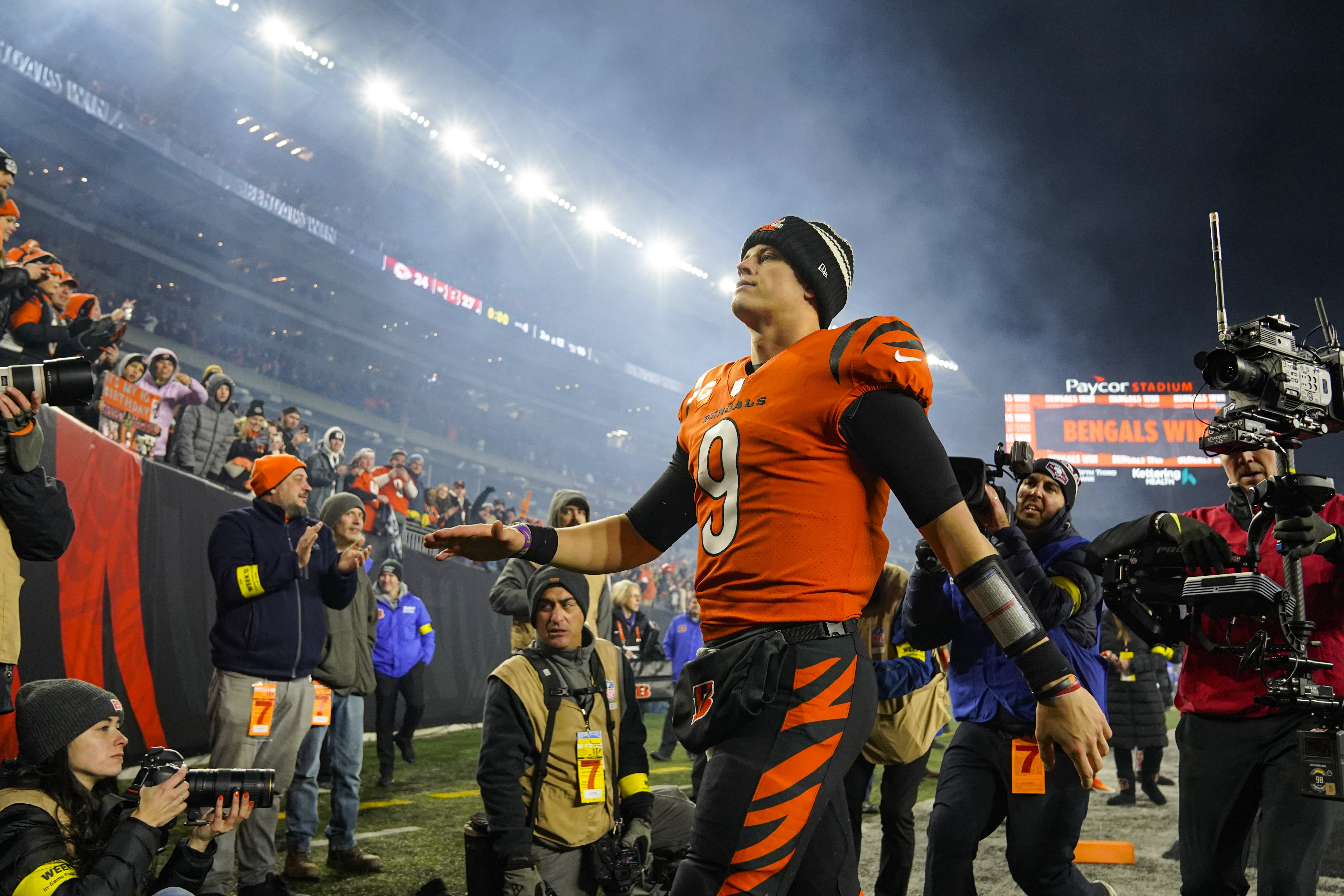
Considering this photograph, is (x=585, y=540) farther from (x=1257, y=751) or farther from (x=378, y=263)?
(x=378, y=263)

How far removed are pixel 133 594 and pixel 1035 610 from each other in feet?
20.8

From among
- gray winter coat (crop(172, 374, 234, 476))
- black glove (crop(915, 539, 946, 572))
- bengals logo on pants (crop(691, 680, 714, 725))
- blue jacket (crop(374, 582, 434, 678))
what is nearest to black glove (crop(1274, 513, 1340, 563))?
black glove (crop(915, 539, 946, 572))

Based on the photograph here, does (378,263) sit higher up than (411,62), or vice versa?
(411,62)

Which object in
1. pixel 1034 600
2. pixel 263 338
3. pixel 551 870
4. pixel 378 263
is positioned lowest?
pixel 551 870

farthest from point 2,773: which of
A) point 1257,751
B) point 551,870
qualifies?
point 1257,751

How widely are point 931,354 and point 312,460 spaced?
1499 inches

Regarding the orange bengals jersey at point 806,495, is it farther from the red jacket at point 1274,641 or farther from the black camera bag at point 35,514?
the black camera bag at point 35,514

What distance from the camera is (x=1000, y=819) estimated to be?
3.33 m

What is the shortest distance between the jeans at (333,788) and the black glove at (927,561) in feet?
11.1

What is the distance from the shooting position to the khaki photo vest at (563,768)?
359 centimetres

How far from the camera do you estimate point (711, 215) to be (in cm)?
4028

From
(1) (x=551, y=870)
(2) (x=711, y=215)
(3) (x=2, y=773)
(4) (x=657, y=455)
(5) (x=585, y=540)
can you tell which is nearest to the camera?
(5) (x=585, y=540)

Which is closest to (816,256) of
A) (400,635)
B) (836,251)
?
(836,251)

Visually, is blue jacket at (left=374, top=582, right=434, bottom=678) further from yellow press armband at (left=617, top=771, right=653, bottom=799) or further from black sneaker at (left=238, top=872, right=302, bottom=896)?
yellow press armband at (left=617, top=771, right=653, bottom=799)
